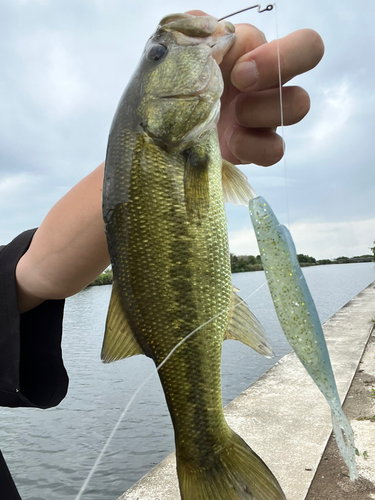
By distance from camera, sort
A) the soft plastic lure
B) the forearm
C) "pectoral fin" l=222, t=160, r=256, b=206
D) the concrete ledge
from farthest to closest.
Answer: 1. the concrete ledge
2. the forearm
3. "pectoral fin" l=222, t=160, r=256, b=206
4. the soft plastic lure

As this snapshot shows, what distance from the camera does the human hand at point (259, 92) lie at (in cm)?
154

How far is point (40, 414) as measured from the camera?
9656mm

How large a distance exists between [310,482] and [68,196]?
353 centimetres

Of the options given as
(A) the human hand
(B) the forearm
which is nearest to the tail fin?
(B) the forearm

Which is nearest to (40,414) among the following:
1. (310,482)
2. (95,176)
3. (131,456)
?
(131,456)

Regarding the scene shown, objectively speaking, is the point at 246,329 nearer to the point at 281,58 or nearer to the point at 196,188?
the point at 196,188

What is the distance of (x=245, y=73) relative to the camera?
1.54 meters

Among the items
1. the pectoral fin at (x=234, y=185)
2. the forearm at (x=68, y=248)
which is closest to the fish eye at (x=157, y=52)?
the pectoral fin at (x=234, y=185)

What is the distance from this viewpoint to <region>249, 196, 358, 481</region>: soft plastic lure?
0.99 meters

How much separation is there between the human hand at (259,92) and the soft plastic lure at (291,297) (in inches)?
29.9

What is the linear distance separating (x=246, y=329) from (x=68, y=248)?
35.6 inches

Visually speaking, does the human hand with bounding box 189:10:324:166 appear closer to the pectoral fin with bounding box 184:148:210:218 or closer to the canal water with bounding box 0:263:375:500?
the pectoral fin with bounding box 184:148:210:218

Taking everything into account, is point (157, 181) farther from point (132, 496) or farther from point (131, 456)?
point (131, 456)

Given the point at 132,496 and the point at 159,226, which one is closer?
the point at 159,226
